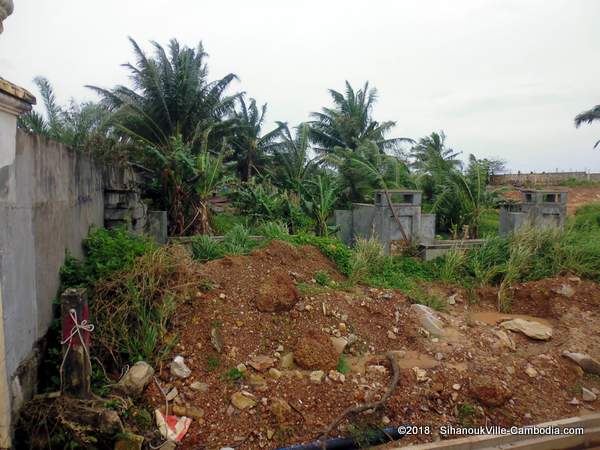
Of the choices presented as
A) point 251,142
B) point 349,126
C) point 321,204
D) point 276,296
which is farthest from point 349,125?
point 276,296

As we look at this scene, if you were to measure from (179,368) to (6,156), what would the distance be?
2279 millimetres

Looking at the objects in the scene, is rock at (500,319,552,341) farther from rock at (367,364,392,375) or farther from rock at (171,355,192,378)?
rock at (171,355,192,378)

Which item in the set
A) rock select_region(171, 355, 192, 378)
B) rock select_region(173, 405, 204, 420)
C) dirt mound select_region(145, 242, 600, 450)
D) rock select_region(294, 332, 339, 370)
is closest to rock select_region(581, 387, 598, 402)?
dirt mound select_region(145, 242, 600, 450)

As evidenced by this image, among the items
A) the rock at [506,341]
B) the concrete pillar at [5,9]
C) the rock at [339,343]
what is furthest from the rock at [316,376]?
the concrete pillar at [5,9]

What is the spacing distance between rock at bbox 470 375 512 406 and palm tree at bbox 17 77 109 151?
28.1 feet

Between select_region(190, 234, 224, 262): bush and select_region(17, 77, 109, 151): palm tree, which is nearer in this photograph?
select_region(190, 234, 224, 262): bush

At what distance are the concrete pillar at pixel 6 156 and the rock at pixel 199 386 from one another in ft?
4.58

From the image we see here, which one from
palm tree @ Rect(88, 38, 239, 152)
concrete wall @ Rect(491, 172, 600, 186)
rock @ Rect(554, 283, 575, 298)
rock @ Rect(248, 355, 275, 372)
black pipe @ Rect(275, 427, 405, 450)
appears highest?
palm tree @ Rect(88, 38, 239, 152)

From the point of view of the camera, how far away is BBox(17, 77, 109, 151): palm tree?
9578mm

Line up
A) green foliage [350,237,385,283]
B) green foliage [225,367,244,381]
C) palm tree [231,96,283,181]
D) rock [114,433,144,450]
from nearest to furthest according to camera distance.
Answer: rock [114,433,144,450]
green foliage [225,367,244,381]
green foliage [350,237,385,283]
palm tree [231,96,283,181]

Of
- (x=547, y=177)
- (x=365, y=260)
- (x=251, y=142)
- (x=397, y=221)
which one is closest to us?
(x=365, y=260)

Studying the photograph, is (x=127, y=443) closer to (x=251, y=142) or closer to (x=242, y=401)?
(x=242, y=401)

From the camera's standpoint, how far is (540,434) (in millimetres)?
3906

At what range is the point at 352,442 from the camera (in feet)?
11.7
